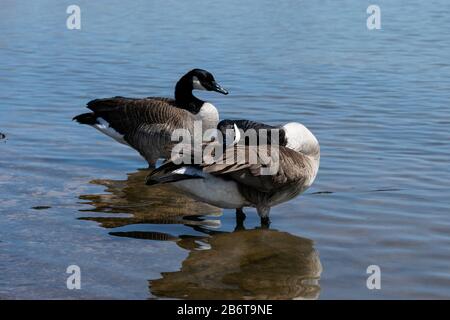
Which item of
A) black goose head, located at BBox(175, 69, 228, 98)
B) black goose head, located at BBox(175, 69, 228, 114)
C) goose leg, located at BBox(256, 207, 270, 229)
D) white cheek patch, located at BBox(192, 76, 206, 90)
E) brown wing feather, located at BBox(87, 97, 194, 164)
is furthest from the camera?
white cheek patch, located at BBox(192, 76, 206, 90)

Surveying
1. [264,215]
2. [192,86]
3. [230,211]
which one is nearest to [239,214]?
[264,215]

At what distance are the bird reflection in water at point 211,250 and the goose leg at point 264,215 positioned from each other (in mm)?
84

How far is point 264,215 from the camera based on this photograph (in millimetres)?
8211

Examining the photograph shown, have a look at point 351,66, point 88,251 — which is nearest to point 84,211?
point 88,251

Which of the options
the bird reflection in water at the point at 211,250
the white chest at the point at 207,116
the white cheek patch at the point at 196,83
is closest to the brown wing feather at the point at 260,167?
the bird reflection in water at the point at 211,250

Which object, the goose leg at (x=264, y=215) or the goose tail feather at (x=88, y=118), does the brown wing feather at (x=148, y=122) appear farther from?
the goose leg at (x=264, y=215)

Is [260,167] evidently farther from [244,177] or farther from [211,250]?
[211,250]

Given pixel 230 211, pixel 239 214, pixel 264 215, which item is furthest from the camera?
pixel 230 211

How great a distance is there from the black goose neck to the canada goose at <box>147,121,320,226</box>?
129 inches

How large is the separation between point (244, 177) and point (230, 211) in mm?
1511

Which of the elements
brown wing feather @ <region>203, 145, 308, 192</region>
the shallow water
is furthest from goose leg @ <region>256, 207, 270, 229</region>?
brown wing feather @ <region>203, 145, 308, 192</region>

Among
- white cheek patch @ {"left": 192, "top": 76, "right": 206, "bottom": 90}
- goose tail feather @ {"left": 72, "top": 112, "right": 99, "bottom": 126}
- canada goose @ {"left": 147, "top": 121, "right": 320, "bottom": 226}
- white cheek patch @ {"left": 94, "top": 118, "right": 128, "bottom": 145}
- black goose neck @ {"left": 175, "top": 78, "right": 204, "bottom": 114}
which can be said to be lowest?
canada goose @ {"left": 147, "top": 121, "right": 320, "bottom": 226}

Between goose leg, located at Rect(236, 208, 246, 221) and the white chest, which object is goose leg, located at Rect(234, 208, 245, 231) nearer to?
goose leg, located at Rect(236, 208, 246, 221)

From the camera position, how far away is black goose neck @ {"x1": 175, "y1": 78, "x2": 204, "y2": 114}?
1128 cm
